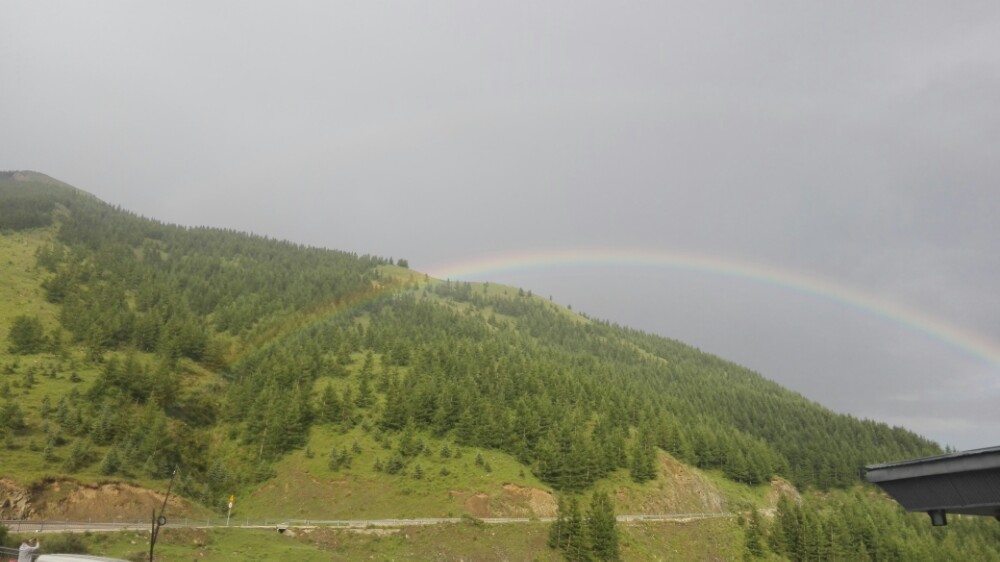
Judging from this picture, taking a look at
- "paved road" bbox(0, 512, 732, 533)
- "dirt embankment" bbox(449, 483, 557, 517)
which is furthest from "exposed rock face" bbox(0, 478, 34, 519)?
"dirt embankment" bbox(449, 483, 557, 517)

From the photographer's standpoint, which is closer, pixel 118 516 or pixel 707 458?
pixel 118 516

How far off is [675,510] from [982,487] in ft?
336

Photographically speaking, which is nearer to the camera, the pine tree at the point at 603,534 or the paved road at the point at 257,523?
the paved road at the point at 257,523

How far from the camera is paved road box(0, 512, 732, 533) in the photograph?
5084 centimetres

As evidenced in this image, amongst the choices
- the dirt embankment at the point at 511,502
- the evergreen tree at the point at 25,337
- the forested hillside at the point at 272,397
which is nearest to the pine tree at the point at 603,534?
the dirt embankment at the point at 511,502

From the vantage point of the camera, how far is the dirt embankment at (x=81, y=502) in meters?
59.8

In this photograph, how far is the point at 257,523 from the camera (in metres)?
71.9

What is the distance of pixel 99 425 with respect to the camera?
76.1 m

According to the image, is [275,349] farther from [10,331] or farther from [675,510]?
[675,510]

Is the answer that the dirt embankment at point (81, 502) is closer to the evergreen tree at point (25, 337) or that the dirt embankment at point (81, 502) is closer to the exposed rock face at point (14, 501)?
the exposed rock face at point (14, 501)

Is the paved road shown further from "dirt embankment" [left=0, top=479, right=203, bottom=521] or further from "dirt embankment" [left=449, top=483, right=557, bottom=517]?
"dirt embankment" [left=0, top=479, right=203, bottom=521]

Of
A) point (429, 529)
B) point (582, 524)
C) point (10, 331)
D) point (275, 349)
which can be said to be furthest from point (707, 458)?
point (10, 331)

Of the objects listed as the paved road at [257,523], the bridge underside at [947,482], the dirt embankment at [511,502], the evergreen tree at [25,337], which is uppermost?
the evergreen tree at [25,337]

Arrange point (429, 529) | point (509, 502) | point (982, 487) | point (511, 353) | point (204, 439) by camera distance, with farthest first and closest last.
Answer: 1. point (511, 353)
2. point (204, 439)
3. point (509, 502)
4. point (429, 529)
5. point (982, 487)
